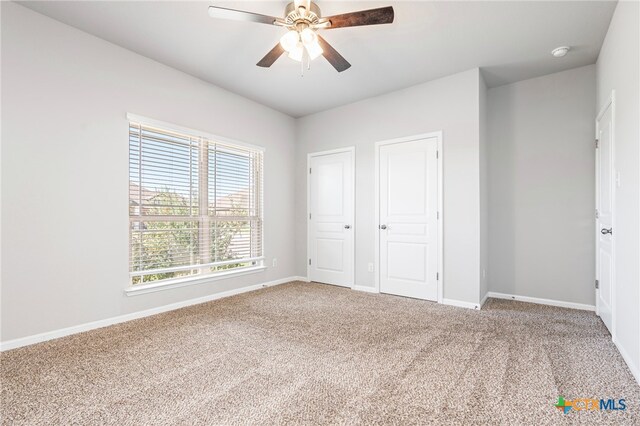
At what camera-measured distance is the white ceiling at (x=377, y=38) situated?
2492 mm

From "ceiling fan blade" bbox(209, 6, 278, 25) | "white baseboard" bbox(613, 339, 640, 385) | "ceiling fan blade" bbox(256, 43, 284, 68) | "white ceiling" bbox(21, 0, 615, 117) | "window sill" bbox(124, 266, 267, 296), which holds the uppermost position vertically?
"white ceiling" bbox(21, 0, 615, 117)

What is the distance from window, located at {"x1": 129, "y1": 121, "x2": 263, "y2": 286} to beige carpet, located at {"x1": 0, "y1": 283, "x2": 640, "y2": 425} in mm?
685

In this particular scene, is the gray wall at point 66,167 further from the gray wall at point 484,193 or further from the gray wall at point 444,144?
the gray wall at point 484,193

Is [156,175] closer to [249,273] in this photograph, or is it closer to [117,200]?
[117,200]

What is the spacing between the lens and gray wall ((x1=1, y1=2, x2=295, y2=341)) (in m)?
2.44

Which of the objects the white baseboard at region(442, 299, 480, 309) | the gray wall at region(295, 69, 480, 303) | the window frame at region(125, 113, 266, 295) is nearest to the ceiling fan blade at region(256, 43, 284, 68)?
the window frame at region(125, 113, 266, 295)

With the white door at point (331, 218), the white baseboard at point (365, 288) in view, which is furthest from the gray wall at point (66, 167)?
the white baseboard at point (365, 288)

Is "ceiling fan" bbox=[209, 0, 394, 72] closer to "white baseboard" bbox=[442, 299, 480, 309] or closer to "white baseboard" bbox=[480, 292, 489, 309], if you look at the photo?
"white baseboard" bbox=[442, 299, 480, 309]

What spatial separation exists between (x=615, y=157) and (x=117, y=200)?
447cm

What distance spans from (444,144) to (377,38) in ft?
4.99

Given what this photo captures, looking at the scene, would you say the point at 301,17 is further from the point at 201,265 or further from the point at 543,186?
the point at 543,186

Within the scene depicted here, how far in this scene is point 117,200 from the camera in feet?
9.99

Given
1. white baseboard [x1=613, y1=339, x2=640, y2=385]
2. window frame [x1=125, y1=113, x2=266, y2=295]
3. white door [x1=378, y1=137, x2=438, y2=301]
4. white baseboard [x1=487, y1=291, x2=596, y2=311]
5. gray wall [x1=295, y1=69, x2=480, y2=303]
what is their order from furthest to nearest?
white door [x1=378, y1=137, x2=438, y2=301] → gray wall [x1=295, y1=69, x2=480, y2=303] → white baseboard [x1=487, y1=291, x2=596, y2=311] → window frame [x1=125, y1=113, x2=266, y2=295] → white baseboard [x1=613, y1=339, x2=640, y2=385]

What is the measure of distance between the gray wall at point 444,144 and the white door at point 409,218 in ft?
0.49
